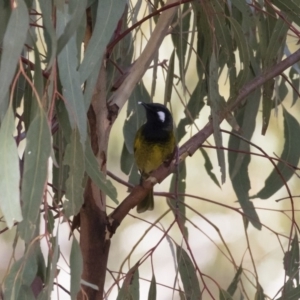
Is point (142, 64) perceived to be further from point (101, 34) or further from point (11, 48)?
point (11, 48)

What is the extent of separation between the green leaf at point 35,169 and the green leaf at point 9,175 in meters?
0.03

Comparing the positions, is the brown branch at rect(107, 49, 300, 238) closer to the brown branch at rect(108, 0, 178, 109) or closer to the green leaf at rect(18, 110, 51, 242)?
the brown branch at rect(108, 0, 178, 109)

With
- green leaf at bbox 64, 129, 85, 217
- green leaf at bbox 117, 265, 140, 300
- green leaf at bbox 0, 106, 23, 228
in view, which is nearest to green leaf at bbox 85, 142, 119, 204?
green leaf at bbox 64, 129, 85, 217

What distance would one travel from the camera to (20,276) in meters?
0.75

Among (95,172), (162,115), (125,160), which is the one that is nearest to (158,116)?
(162,115)

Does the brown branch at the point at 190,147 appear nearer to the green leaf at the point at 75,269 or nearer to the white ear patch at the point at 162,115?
the green leaf at the point at 75,269

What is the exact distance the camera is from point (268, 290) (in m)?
2.36

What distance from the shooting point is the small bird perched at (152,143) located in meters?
1.51

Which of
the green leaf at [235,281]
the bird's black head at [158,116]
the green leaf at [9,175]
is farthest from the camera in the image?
the bird's black head at [158,116]

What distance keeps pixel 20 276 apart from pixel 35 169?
0.15 meters

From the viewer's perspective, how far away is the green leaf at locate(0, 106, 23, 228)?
619mm

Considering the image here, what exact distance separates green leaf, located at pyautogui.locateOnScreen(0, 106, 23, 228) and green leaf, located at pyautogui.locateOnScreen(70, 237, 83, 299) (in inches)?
7.3

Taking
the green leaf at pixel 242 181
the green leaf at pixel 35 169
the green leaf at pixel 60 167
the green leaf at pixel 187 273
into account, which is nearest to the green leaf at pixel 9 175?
the green leaf at pixel 35 169

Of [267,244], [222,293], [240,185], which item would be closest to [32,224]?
[222,293]
